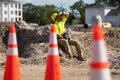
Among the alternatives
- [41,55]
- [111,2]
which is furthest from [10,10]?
[41,55]

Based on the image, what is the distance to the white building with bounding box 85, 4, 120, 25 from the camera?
9169 cm

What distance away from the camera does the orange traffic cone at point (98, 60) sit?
187 inches

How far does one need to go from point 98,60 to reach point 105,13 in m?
95.1

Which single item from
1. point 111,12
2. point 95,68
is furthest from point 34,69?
point 111,12

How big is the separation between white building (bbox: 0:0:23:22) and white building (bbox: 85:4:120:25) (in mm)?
21700

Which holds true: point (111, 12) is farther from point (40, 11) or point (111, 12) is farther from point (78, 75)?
point (78, 75)

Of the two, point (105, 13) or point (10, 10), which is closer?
point (105, 13)

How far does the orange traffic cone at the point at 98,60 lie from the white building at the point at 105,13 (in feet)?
276

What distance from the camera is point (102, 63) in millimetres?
4781

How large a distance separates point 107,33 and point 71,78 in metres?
13.5

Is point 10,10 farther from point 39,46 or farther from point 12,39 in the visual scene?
point 12,39

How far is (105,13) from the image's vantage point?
99.2 m

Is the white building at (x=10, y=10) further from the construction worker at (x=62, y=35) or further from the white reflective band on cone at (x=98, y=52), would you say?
the white reflective band on cone at (x=98, y=52)

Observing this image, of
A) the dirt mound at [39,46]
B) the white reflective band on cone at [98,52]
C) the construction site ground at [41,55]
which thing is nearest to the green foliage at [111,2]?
the construction site ground at [41,55]
